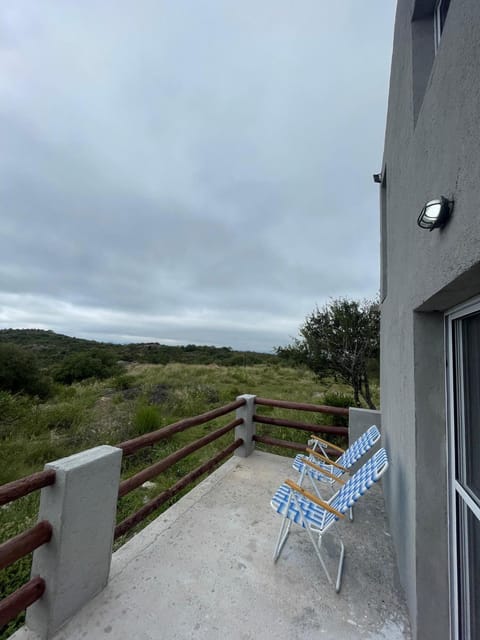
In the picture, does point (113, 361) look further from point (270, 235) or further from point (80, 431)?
point (270, 235)

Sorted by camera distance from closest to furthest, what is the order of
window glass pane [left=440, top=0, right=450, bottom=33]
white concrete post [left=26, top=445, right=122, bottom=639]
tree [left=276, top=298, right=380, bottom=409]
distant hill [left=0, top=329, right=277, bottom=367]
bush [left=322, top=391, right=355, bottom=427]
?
1. white concrete post [left=26, top=445, right=122, bottom=639]
2. window glass pane [left=440, top=0, right=450, bottom=33]
3. bush [left=322, top=391, right=355, bottom=427]
4. tree [left=276, top=298, right=380, bottom=409]
5. distant hill [left=0, top=329, right=277, bottom=367]

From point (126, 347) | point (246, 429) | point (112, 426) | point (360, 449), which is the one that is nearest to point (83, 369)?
point (112, 426)

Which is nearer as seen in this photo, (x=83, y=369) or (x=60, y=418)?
(x=60, y=418)

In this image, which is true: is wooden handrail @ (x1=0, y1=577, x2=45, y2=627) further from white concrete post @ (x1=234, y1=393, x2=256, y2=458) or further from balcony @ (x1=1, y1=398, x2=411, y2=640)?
white concrete post @ (x1=234, y1=393, x2=256, y2=458)

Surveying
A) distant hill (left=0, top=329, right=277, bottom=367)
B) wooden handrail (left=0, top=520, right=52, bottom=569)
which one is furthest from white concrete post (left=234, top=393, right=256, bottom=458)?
distant hill (left=0, top=329, right=277, bottom=367)

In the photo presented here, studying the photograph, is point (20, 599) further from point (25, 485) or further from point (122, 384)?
point (122, 384)

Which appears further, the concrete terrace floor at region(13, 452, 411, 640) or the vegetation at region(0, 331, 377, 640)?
the vegetation at region(0, 331, 377, 640)

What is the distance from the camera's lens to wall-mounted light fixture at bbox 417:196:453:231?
1158 millimetres

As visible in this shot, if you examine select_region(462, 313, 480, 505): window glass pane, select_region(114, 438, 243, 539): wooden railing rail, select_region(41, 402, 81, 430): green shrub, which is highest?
select_region(462, 313, 480, 505): window glass pane

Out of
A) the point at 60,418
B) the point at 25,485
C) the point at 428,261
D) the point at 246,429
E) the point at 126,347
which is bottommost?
the point at 60,418

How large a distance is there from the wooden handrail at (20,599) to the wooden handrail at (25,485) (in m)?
0.53

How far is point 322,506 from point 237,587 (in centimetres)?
85

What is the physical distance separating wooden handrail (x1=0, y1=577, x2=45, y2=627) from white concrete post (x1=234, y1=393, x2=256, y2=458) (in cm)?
292

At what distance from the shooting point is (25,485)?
1518 millimetres
